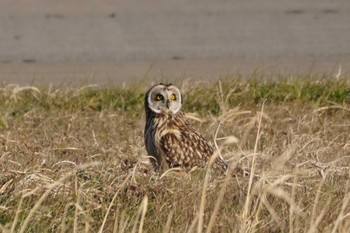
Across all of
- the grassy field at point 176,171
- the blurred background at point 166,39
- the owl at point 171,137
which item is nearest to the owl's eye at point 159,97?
the owl at point 171,137

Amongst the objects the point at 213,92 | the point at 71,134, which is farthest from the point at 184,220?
the point at 213,92

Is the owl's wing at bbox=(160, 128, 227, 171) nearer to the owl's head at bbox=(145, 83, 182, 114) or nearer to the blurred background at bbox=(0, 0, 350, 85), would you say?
the owl's head at bbox=(145, 83, 182, 114)

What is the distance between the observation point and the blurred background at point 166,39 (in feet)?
44.8

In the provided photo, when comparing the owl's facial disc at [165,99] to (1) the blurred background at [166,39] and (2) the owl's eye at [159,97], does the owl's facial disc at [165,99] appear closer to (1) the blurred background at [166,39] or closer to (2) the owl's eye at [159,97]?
(2) the owl's eye at [159,97]

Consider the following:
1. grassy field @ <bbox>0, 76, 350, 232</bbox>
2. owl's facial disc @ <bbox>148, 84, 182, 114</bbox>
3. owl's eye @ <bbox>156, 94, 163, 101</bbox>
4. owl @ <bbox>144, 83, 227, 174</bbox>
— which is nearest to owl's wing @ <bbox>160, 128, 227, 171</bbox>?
owl @ <bbox>144, 83, 227, 174</bbox>

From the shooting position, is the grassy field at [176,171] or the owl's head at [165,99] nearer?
the grassy field at [176,171]

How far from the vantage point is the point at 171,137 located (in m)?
8.03

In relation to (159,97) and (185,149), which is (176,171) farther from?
(159,97)

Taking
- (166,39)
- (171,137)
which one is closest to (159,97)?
(171,137)

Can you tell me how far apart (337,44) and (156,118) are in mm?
6891

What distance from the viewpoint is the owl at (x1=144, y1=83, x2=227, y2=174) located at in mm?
7797

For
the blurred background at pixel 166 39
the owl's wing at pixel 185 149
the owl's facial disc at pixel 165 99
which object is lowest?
the blurred background at pixel 166 39

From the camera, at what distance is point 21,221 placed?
6160 mm

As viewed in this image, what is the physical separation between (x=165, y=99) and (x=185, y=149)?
56cm
